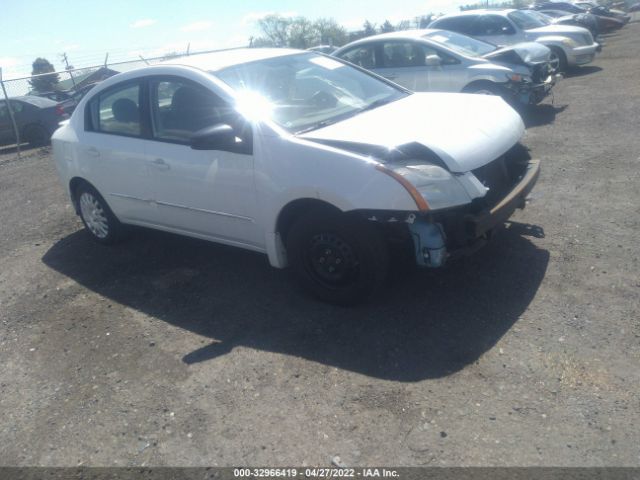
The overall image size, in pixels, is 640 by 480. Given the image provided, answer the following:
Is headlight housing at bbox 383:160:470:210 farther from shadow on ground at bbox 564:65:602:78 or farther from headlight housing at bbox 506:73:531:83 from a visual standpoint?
shadow on ground at bbox 564:65:602:78

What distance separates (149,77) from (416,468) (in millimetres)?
4016

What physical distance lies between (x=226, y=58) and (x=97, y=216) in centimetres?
230

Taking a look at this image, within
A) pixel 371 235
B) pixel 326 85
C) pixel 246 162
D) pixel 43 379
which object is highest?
pixel 326 85

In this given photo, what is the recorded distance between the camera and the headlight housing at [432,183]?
3.59m

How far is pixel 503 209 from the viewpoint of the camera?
4.00 m

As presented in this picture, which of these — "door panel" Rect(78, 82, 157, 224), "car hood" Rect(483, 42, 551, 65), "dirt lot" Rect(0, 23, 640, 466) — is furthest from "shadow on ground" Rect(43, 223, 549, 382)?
"car hood" Rect(483, 42, 551, 65)

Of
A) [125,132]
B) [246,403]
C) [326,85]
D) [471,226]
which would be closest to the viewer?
[246,403]

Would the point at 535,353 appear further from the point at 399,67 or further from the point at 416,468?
the point at 399,67

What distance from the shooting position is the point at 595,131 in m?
8.16

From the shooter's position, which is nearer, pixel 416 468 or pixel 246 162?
pixel 416 468

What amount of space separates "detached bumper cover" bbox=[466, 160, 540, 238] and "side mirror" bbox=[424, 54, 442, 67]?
17.1 feet

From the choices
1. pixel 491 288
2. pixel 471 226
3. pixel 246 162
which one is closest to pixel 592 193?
pixel 491 288

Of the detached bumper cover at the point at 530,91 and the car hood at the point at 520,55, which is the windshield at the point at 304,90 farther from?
the car hood at the point at 520,55

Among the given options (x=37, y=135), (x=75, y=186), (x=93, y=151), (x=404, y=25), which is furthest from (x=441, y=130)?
(x=404, y=25)
